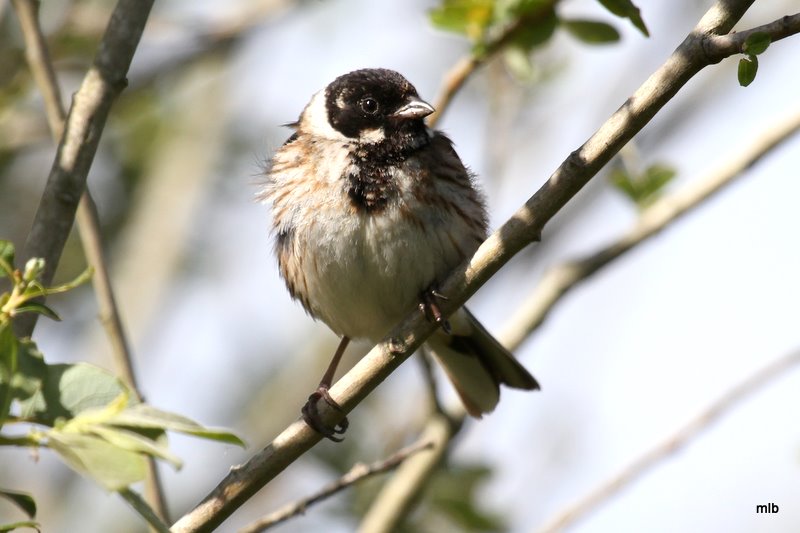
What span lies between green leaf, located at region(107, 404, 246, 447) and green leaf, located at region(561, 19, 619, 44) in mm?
2773

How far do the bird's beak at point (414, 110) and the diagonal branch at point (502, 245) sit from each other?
4.59ft

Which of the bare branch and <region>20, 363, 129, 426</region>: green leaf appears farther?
the bare branch

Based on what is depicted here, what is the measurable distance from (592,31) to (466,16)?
51 centimetres

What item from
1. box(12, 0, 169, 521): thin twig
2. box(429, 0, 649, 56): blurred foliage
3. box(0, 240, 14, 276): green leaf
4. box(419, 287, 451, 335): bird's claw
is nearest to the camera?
box(0, 240, 14, 276): green leaf

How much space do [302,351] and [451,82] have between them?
3755mm

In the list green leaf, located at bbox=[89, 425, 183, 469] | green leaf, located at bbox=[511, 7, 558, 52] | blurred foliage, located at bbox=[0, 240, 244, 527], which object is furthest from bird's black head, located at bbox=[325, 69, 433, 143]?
green leaf, located at bbox=[89, 425, 183, 469]

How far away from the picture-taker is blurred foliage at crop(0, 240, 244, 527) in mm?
1813

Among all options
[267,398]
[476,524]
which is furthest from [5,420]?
[267,398]

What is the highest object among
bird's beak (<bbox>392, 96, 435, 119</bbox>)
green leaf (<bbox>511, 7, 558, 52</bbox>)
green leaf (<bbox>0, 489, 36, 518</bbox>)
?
bird's beak (<bbox>392, 96, 435, 119</bbox>)

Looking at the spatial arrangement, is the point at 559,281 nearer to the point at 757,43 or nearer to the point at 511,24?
the point at 511,24

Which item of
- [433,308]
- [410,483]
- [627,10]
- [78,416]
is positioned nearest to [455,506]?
[410,483]

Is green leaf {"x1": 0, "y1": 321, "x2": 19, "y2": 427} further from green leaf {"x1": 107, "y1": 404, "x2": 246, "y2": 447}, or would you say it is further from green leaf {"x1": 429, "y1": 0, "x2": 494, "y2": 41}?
green leaf {"x1": 429, "y1": 0, "x2": 494, "y2": 41}

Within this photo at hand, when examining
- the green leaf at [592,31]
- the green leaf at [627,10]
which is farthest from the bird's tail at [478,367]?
the green leaf at [627,10]

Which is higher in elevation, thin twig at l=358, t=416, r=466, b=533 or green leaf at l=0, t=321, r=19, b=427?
thin twig at l=358, t=416, r=466, b=533
